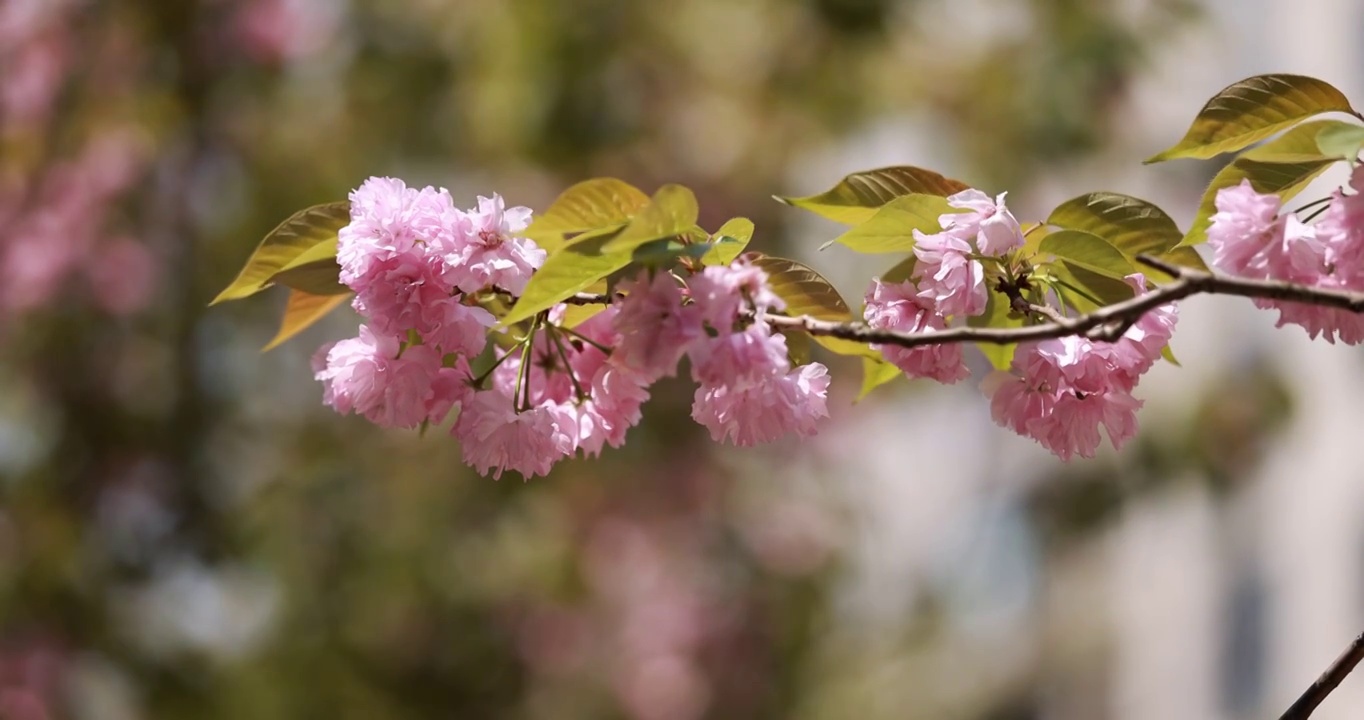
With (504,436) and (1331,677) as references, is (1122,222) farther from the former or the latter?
(504,436)

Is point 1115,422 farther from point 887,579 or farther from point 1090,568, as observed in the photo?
point 1090,568

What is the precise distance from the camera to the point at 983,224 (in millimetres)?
615

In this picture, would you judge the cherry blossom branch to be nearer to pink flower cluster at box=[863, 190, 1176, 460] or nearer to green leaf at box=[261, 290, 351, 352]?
pink flower cluster at box=[863, 190, 1176, 460]

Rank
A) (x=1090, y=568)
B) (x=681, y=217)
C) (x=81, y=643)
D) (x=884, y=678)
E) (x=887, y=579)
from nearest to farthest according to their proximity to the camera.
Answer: (x=681, y=217) < (x=81, y=643) < (x=884, y=678) < (x=887, y=579) < (x=1090, y=568)

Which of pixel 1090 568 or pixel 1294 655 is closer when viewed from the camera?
pixel 1294 655

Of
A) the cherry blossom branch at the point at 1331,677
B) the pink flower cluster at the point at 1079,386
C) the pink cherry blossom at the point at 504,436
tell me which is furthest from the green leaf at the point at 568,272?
the cherry blossom branch at the point at 1331,677

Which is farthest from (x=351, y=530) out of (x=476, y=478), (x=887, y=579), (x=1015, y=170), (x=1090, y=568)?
(x=1090, y=568)

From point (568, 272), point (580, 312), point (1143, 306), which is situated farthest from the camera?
point (580, 312)

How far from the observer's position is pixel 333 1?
3086 millimetres

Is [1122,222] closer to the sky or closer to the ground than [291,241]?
closer to the ground

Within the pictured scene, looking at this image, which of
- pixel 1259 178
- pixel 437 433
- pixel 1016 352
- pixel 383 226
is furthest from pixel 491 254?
pixel 437 433

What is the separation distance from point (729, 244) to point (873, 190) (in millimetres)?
87

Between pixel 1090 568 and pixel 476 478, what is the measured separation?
11.4 ft

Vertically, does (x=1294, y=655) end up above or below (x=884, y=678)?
below
